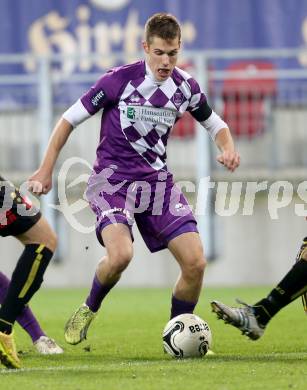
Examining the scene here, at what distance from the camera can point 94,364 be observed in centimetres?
726

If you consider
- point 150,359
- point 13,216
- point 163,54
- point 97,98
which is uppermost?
point 163,54

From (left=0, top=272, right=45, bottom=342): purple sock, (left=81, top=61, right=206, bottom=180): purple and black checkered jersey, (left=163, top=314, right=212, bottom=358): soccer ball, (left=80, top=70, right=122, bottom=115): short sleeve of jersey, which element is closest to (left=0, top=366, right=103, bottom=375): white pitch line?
(left=163, top=314, right=212, bottom=358): soccer ball

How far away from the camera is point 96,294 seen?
26.1 ft

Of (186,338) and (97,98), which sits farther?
(97,98)

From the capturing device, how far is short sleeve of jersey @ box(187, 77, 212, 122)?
803cm

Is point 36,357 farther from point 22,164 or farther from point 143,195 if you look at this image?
point 22,164

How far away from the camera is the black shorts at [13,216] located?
7004 millimetres

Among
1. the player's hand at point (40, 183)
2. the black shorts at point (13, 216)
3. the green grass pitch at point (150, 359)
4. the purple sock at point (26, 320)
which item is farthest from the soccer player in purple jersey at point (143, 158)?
the black shorts at point (13, 216)

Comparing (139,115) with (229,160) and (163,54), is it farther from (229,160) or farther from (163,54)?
(229,160)

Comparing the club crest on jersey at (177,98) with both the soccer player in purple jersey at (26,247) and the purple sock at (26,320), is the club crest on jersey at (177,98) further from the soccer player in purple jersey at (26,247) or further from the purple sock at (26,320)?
the purple sock at (26,320)

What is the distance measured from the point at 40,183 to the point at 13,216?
25 cm

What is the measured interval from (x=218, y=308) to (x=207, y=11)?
8259mm

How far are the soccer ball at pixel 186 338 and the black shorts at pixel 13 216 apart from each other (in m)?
1.14

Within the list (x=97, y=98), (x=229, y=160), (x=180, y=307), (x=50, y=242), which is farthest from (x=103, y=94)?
(x=180, y=307)
